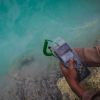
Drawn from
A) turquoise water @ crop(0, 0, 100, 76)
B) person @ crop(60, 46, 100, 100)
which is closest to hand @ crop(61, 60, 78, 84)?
person @ crop(60, 46, 100, 100)

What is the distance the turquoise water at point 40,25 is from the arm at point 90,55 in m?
0.85

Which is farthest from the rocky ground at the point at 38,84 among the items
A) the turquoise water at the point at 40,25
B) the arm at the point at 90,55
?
the arm at the point at 90,55

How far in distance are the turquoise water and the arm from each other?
854 mm

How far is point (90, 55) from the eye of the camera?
107 centimetres

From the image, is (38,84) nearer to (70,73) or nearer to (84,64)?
(84,64)

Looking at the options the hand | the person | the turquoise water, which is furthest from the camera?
the turquoise water

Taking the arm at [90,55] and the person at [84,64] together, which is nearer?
the person at [84,64]

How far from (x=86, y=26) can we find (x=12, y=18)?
608 millimetres

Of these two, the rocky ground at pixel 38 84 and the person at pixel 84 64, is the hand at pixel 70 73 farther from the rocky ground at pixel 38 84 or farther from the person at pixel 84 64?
the rocky ground at pixel 38 84

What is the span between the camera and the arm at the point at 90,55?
3.51 ft

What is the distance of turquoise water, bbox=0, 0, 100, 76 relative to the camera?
1951 millimetres

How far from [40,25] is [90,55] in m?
0.98

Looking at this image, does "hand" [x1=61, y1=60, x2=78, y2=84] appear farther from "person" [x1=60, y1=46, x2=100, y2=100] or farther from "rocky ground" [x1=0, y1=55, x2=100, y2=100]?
"rocky ground" [x1=0, y1=55, x2=100, y2=100]

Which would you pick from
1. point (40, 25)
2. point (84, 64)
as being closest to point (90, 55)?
point (84, 64)
